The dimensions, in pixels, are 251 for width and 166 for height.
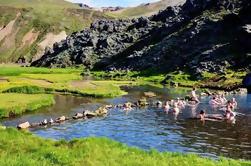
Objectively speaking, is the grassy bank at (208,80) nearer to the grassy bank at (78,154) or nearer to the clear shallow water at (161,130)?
the clear shallow water at (161,130)

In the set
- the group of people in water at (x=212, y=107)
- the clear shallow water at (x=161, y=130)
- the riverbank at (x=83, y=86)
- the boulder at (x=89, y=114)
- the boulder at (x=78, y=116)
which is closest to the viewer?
the clear shallow water at (x=161, y=130)

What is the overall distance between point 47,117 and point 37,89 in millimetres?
37640

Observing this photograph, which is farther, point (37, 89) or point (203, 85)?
point (203, 85)

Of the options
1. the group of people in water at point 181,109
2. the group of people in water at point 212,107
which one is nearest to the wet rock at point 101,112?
the group of people in water at point 181,109

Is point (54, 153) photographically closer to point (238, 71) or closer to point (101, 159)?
point (101, 159)

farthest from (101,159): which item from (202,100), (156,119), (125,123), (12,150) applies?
(202,100)

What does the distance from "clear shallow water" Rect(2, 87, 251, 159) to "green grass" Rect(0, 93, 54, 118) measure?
2.30 meters

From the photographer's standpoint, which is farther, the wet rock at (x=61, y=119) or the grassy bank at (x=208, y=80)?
the grassy bank at (x=208, y=80)

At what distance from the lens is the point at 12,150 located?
3822 centimetres

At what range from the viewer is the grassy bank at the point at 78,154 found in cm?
3375

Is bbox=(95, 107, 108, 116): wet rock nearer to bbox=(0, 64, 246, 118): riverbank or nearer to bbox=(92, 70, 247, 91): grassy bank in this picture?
bbox=(0, 64, 246, 118): riverbank

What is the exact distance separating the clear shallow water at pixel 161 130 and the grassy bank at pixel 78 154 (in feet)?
35.5

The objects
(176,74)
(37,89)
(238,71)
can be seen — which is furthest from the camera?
(176,74)

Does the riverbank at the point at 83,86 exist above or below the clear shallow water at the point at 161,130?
above
